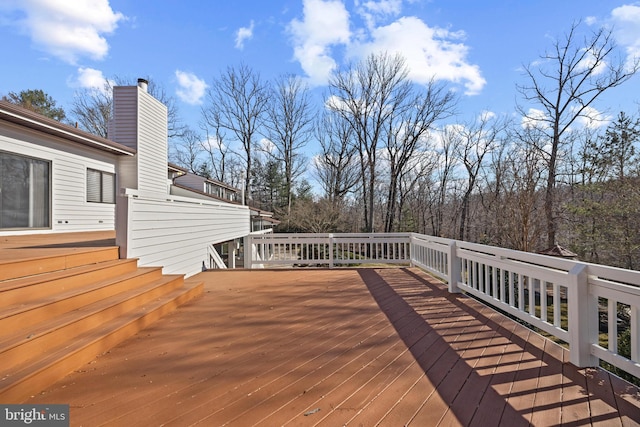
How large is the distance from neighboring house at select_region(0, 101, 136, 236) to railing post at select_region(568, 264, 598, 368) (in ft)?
23.2

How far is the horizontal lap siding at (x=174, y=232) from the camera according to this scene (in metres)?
4.26

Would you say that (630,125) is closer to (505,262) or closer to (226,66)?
(505,262)

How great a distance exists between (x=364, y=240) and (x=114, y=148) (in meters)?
6.32

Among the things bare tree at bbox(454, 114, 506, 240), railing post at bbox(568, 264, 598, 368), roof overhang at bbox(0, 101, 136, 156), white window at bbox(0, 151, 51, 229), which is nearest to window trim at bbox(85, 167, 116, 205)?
roof overhang at bbox(0, 101, 136, 156)

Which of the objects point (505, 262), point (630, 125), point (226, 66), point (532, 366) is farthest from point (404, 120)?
point (532, 366)

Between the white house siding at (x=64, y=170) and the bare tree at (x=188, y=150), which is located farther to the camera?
the bare tree at (x=188, y=150)

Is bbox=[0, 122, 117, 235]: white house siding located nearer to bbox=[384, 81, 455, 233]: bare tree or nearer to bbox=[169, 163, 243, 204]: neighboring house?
bbox=[169, 163, 243, 204]: neighboring house

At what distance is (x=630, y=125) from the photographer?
897 cm

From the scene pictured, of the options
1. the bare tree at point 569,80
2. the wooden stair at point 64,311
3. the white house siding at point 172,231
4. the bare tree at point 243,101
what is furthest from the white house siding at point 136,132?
the bare tree at point 569,80

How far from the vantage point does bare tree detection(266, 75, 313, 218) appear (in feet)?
72.2

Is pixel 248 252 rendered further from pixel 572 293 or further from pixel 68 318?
pixel 572 293

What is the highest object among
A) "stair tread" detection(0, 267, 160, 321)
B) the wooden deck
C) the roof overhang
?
the roof overhang

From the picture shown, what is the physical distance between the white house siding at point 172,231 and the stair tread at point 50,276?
22.1 inches

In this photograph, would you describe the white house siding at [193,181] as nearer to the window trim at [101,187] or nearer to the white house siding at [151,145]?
the white house siding at [151,145]
